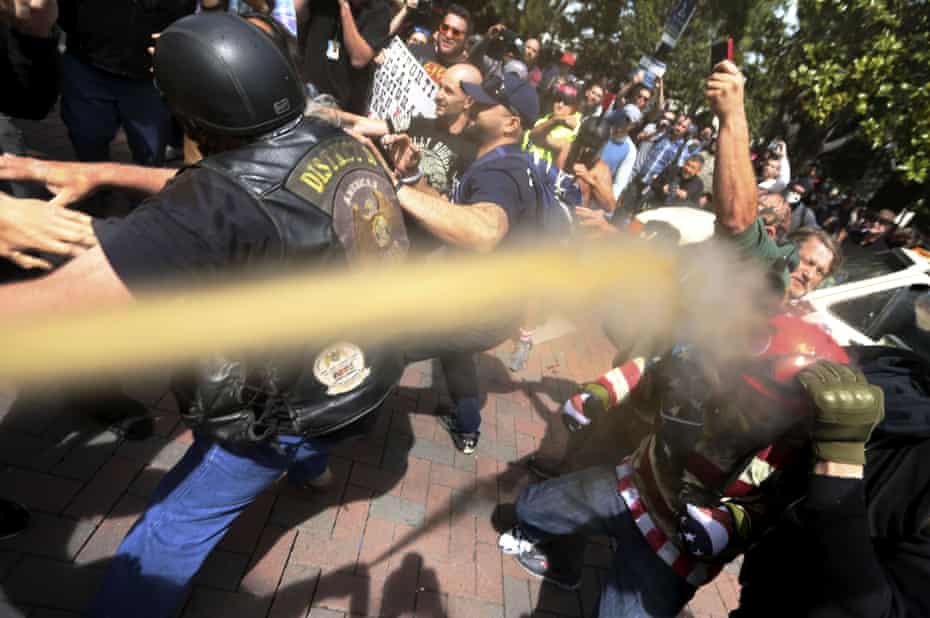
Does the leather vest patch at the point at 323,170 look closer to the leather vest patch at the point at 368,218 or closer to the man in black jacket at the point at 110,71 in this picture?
the leather vest patch at the point at 368,218

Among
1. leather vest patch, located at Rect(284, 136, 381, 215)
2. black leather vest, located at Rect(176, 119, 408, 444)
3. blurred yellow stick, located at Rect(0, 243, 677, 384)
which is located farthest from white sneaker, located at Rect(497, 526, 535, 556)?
leather vest patch, located at Rect(284, 136, 381, 215)

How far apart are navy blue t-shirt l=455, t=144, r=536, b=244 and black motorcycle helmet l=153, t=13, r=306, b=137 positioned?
0.99m

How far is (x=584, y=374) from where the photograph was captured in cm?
491

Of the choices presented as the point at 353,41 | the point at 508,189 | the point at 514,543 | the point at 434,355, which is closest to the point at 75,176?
the point at 508,189

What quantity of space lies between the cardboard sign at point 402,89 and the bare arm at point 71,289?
90.3 inches

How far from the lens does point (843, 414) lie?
4.58 feet

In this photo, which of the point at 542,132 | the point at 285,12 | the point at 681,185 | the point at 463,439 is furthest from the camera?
the point at 681,185

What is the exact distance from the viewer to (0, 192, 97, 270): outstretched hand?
1249mm

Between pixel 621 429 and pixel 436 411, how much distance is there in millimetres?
1298

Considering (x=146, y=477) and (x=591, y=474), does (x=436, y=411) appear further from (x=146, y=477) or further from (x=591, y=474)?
(x=146, y=477)

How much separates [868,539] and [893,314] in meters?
4.35

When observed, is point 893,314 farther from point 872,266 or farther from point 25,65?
point 25,65

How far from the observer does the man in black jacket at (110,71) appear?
330 cm

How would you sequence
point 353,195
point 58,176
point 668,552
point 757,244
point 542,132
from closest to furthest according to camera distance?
point 353,195, point 58,176, point 668,552, point 757,244, point 542,132
